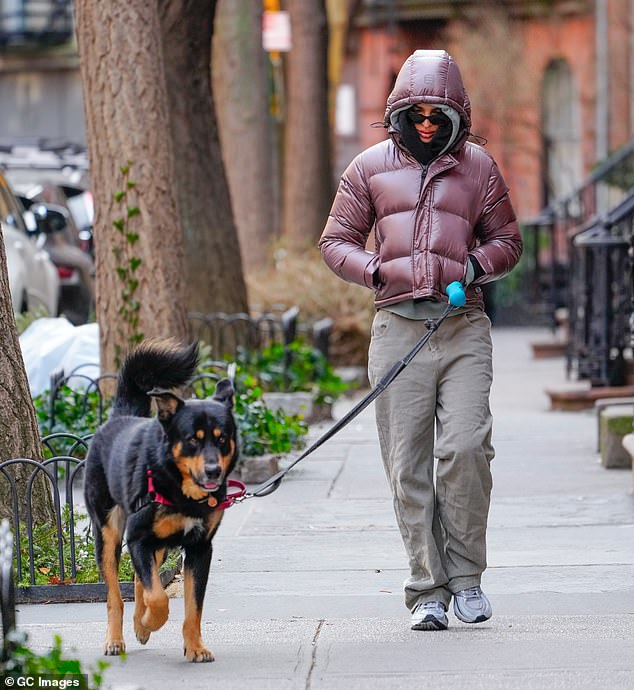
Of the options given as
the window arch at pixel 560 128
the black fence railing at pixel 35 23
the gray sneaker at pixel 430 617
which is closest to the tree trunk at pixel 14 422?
the gray sneaker at pixel 430 617

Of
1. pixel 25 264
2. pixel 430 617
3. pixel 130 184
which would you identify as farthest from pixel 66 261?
pixel 430 617

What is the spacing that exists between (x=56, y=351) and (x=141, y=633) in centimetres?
558

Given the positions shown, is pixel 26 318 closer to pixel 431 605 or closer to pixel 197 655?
pixel 431 605

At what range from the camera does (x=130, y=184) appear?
386 inches

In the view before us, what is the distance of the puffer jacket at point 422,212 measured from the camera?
5848 mm

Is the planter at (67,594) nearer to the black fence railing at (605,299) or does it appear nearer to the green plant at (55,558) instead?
the green plant at (55,558)

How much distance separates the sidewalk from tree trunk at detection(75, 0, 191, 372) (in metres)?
1.42

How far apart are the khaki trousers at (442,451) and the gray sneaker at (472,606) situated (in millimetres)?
34

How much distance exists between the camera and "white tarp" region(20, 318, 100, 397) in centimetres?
1068

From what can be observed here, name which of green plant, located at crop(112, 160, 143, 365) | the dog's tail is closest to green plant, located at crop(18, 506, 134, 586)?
the dog's tail

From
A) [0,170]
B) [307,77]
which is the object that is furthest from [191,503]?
[307,77]

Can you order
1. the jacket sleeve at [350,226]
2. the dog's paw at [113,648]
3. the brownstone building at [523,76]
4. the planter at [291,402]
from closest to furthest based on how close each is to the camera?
the dog's paw at [113,648] → the jacket sleeve at [350,226] → the planter at [291,402] → the brownstone building at [523,76]

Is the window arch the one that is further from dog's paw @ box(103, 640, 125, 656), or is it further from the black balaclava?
dog's paw @ box(103, 640, 125, 656)

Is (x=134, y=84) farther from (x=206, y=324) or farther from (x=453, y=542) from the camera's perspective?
(x=453, y=542)
